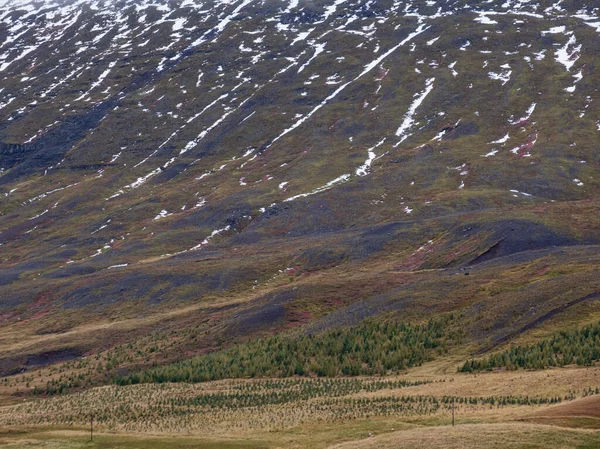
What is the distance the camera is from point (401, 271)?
337 ft

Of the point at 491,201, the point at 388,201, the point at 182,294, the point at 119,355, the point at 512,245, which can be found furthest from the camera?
the point at 388,201

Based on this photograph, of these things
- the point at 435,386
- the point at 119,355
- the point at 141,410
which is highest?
the point at 141,410

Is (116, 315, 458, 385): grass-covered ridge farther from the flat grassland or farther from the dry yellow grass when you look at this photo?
the dry yellow grass

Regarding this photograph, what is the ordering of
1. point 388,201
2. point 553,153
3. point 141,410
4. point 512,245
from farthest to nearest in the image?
1. point 553,153
2. point 388,201
3. point 512,245
4. point 141,410

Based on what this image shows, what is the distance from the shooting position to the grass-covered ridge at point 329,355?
226 feet

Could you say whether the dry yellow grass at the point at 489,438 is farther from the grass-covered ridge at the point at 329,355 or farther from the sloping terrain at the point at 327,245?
the sloping terrain at the point at 327,245

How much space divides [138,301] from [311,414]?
6985 centimetres

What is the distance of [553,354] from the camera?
6062 centimetres

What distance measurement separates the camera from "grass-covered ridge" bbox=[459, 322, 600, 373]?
5850 centimetres

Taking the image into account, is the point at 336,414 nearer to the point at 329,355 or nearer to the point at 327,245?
the point at 329,355

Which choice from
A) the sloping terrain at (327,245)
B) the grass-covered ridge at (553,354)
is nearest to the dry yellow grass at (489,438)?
the grass-covered ridge at (553,354)

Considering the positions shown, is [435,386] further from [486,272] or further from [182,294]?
[182,294]

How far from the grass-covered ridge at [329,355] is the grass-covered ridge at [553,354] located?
7.72m

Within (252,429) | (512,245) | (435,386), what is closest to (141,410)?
(252,429)
